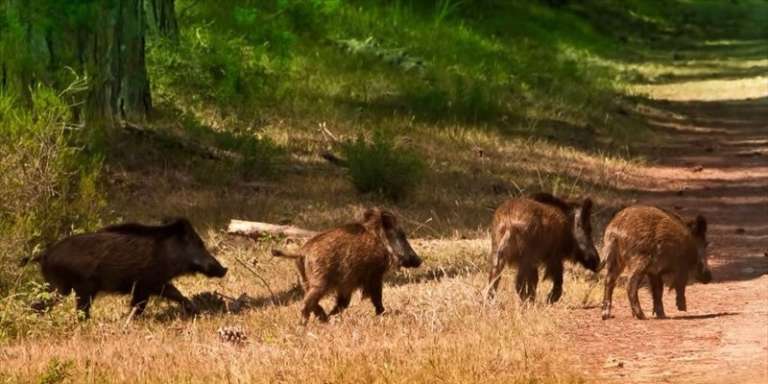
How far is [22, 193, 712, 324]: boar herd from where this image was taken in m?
11.3

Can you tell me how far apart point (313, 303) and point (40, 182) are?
2.99 metres

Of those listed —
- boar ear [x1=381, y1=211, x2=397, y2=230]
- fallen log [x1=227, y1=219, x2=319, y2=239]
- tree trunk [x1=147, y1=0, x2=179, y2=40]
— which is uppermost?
boar ear [x1=381, y1=211, x2=397, y2=230]

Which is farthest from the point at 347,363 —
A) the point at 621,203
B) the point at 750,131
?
the point at 750,131

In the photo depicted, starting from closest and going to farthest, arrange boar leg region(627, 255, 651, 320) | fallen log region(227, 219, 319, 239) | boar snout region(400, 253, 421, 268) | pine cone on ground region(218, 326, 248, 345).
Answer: pine cone on ground region(218, 326, 248, 345)
boar leg region(627, 255, 651, 320)
boar snout region(400, 253, 421, 268)
fallen log region(227, 219, 319, 239)

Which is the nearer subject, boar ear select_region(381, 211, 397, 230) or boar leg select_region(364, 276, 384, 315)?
boar leg select_region(364, 276, 384, 315)

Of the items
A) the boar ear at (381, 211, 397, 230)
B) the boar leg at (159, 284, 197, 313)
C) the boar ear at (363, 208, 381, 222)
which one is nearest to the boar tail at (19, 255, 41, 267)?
the boar leg at (159, 284, 197, 313)

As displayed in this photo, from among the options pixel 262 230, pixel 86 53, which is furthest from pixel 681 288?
pixel 86 53

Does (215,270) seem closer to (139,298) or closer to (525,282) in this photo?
(139,298)

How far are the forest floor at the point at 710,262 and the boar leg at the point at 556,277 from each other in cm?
40

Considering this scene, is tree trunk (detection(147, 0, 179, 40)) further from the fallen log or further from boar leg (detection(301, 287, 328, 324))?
boar leg (detection(301, 287, 328, 324))

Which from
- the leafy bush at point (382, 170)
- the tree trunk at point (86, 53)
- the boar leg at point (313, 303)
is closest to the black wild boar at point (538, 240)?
the boar leg at point (313, 303)

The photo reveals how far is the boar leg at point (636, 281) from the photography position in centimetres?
1110

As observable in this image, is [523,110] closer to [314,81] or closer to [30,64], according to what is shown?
[314,81]

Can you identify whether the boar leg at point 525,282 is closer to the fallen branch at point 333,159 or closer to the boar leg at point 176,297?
the boar leg at point 176,297
